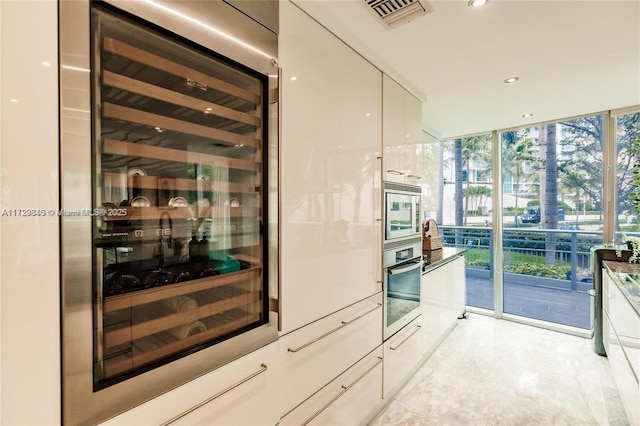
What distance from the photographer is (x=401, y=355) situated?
2236mm

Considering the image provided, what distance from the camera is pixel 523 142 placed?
3641 millimetres

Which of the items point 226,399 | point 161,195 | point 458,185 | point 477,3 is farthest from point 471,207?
point 161,195

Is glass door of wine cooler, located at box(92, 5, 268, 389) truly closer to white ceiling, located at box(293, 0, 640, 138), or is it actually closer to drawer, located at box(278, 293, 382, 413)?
drawer, located at box(278, 293, 382, 413)

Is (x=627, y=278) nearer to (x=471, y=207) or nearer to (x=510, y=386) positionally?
(x=510, y=386)

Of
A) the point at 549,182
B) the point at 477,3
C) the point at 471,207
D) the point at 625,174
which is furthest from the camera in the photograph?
the point at 471,207

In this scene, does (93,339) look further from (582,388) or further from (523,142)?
(523,142)

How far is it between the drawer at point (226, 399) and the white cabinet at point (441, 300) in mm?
1779

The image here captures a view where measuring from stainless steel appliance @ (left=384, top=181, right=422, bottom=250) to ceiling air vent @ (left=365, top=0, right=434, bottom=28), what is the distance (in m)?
0.92

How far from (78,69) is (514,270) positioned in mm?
4548

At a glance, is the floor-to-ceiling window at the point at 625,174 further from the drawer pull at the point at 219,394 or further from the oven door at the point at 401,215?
the drawer pull at the point at 219,394

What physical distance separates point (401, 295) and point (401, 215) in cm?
60

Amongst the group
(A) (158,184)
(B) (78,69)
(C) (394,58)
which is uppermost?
(C) (394,58)
